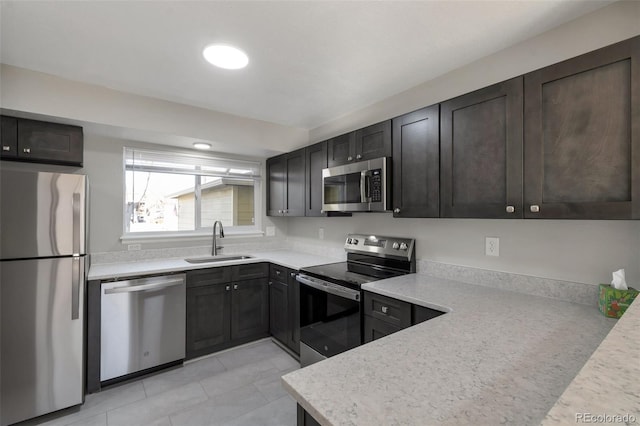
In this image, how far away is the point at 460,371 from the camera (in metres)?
0.89

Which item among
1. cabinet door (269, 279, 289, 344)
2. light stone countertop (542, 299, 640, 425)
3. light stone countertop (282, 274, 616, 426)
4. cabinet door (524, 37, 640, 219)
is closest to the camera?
light stone countertop (542, 299, 640, 425)

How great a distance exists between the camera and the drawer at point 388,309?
173 cm

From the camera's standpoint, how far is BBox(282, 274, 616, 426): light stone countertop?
699mm

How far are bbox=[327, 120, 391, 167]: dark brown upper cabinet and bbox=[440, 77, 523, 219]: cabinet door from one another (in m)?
0.48

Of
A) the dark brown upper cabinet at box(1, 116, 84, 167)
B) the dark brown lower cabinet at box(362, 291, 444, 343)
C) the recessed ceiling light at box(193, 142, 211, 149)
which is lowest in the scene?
the dark brown lower cabinet at box(362, 291, 444, 343)

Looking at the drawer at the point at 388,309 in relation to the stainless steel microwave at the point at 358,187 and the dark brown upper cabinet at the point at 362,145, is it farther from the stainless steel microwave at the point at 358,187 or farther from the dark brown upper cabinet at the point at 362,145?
the dark brown upper cabinet at the point at 362,145

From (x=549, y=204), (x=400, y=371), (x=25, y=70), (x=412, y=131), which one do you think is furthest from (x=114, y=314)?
(x=549, y=204)

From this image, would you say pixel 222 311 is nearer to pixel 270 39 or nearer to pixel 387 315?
pixel 387 315

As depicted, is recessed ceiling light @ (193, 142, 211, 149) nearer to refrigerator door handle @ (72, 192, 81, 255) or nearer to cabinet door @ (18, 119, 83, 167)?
cabinet door @ (18, 119, 83, 167)

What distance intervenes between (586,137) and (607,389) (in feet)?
4.28

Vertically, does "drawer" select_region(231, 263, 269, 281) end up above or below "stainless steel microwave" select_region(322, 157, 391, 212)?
below

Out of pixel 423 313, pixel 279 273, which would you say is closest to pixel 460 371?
pixel 423 313

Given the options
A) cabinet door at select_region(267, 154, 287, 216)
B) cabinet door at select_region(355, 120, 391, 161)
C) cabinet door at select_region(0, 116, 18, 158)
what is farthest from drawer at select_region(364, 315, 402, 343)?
cabinet door at select_region(0, 116, 18, 158)

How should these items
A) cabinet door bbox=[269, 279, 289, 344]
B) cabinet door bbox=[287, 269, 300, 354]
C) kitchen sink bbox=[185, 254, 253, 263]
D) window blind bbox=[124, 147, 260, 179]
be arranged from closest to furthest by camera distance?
cabinet door bbox=[287, 269, 300, 354] < cabinet door bbox=[269, 279, 289, 344] < window blind bbox=[124, 147, 260, 179] < kitchen sink bbox=[185, 254, 253, 263]
